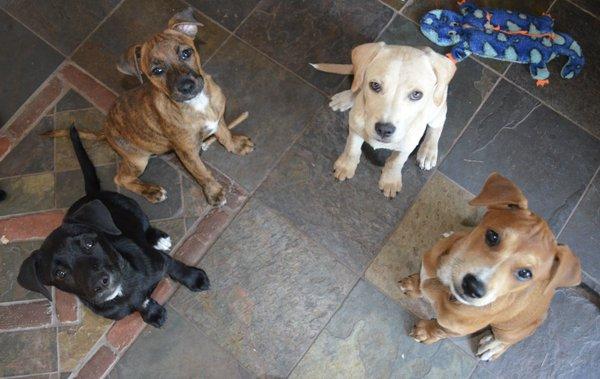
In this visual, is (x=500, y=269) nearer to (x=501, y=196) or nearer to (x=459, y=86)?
(x=501, y=196)

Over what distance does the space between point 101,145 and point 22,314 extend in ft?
5.15

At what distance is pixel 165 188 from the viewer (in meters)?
4.47

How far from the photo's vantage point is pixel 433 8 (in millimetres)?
4812

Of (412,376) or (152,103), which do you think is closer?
(152,103)

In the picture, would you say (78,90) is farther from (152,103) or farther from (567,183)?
(567,183)

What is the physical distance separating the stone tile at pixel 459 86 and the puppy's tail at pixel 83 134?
2664 mm

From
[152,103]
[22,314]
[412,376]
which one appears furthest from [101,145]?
[412,376]

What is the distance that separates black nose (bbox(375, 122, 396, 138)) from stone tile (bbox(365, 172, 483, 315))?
1.30 meters

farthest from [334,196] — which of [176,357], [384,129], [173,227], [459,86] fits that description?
[176,357]

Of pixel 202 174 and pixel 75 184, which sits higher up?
pixel 202 174

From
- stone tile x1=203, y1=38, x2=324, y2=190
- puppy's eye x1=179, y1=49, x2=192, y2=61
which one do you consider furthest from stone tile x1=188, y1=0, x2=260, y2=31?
puppy's eye x1=179, y1=49, x2=192, y2=61

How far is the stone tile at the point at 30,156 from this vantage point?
15.0 ft

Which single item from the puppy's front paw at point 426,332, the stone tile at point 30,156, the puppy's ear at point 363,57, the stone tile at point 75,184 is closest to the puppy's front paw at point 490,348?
the puppy's front paw at point 426,332

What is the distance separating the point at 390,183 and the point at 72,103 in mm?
3015
